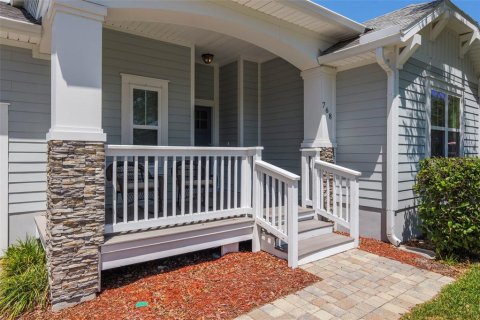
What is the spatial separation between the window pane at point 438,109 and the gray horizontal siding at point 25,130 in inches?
275

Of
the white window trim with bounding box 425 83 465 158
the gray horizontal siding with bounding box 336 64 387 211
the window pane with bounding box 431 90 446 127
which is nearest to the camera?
the gray horizontal siding with bounding box 336 64 387 211

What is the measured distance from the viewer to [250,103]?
289 inches

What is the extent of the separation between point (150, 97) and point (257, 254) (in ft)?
11.4

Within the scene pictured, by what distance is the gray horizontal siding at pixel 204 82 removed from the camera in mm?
7254

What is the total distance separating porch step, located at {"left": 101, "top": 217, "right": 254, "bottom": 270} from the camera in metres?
3.48

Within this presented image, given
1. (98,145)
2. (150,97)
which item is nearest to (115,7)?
(98,145)

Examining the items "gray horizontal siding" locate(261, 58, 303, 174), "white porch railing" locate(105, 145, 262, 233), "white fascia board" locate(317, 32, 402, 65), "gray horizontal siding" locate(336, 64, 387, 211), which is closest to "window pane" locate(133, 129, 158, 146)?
"white porch railing" locate(105, 145, 262, 233)

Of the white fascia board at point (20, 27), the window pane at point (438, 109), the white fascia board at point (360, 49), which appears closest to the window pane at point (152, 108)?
the white fascia board at point (20, 27)

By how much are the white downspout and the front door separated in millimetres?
3949

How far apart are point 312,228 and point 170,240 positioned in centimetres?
226

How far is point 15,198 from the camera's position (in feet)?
15.6

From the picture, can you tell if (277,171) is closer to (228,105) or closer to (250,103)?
(250,103)

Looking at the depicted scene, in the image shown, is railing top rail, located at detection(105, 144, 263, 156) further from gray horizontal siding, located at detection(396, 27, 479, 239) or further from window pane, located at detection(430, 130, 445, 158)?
window pane, located at detection(430, 130, 445, 158)

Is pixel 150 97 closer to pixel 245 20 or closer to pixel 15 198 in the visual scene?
pixel 245 20
